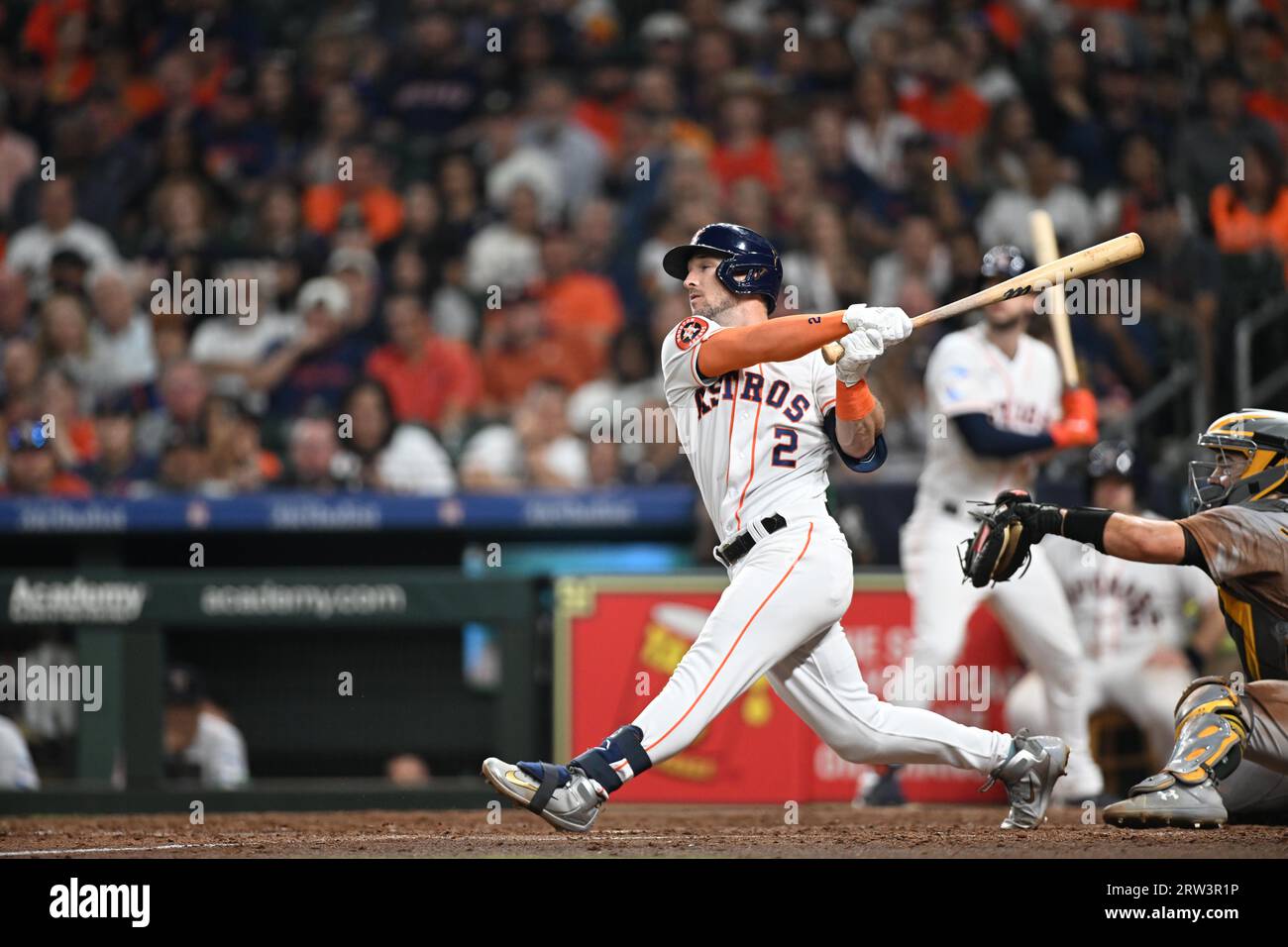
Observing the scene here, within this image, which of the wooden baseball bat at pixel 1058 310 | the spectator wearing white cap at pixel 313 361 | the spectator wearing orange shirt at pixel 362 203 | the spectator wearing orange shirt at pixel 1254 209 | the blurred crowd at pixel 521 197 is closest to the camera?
the wooden baseball bat at pixel 1058 310

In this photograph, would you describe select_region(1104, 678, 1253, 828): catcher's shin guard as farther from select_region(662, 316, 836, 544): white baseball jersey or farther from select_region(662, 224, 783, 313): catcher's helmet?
select_region(662, 224, 783, 313): catcher's helmet

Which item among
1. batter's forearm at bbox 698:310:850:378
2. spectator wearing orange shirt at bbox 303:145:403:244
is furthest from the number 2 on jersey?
spectator wearing orange shirt at bbox 303:145:403:244

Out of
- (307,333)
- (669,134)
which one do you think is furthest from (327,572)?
(669,134)

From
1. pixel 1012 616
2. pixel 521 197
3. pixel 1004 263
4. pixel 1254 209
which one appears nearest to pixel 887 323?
pixel 1004 263

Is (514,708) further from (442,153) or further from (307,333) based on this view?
(442,153)

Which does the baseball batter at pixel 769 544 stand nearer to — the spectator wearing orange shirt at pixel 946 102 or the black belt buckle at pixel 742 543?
the black belt buckle at pixel 742 543

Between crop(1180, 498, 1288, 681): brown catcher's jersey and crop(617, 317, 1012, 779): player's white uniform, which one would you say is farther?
crop(617, 317, 1012, 779): player's white uniform

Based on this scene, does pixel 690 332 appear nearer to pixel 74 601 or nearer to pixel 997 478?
pixel 997 478

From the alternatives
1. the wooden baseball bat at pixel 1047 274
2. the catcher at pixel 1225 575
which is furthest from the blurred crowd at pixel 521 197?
the catcher at pixel 1225 575
